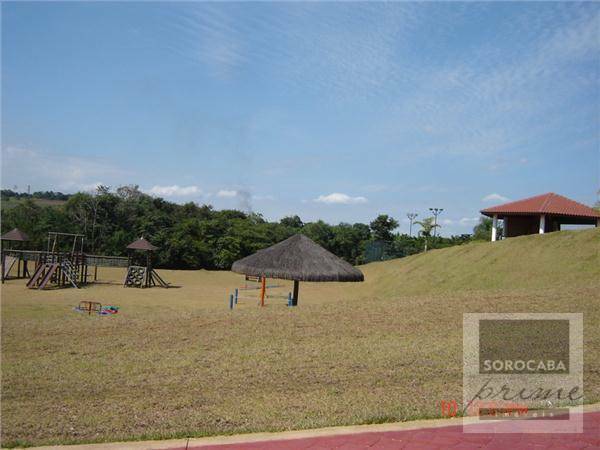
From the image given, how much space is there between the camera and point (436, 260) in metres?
26.8

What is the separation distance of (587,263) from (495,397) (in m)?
13.7

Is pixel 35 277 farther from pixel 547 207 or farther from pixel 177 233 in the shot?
pixel 547 207

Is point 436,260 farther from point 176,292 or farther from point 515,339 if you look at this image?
point 515,339

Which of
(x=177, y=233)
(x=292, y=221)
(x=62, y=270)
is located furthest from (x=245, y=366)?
(x=292, y=221)

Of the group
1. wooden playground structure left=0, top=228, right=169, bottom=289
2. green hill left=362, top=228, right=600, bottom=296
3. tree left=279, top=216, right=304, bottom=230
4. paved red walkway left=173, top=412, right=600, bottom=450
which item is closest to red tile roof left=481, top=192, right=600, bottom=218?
green hill left=362, top=228, right=600, bottom=296

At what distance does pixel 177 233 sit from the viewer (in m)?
45.0

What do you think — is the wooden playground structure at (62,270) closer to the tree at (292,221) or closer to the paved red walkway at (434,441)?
the paved red walkway at (434,441)

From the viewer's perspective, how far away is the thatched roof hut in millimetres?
15422

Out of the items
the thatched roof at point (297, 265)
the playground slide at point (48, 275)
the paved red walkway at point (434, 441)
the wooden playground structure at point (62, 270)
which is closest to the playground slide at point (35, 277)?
the wooden playground structure at point (62, 270)

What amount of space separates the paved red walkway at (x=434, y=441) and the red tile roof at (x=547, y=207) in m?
26.3

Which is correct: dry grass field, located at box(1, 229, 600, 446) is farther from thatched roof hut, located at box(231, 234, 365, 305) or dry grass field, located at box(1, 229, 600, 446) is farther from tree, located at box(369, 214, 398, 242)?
tree, located at box(369, 214, 398, 242)

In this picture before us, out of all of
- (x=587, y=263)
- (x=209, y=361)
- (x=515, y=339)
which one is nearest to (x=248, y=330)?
(x=209, y=361)

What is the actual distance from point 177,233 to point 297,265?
31.2 meters

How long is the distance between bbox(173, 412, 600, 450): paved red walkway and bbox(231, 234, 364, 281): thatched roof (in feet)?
36.3
